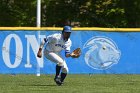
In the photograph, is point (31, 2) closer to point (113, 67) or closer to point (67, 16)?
point (67, 16)

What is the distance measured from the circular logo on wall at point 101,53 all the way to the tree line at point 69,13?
11.8 m

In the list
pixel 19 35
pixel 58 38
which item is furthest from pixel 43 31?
pixel 58 38

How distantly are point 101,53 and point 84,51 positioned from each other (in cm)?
62

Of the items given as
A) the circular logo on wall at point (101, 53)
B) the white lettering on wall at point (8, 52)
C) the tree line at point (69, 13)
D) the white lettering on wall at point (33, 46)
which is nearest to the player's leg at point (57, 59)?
the white lettering on wall at point (33, 46)

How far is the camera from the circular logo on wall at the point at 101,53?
21.1 meters

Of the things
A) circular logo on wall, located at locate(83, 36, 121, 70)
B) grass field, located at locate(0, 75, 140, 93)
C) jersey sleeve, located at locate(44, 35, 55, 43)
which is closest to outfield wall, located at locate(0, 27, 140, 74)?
circular logo on wall, located at locate(83, 36, 121, 70)

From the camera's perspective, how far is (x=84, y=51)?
21.1 meters

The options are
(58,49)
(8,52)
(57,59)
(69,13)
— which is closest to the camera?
(57,59)

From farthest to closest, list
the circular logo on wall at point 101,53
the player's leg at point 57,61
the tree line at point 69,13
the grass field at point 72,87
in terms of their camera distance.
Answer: the tree line at point 69,13 → the circular logo on wall at point 101,53 → the player's leg at point 57,61 → the grass field at point 72,87

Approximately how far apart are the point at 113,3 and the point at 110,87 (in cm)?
1953

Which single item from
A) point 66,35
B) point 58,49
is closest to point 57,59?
point 58,49

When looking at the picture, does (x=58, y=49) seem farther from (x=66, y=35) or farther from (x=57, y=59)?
(x=66, y=35)

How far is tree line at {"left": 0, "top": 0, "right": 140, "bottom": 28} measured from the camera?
110 feet

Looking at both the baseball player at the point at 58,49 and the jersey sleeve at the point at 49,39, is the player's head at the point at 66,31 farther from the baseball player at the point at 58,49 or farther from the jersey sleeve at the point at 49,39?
the jersey sleeve at the point at 49,39
